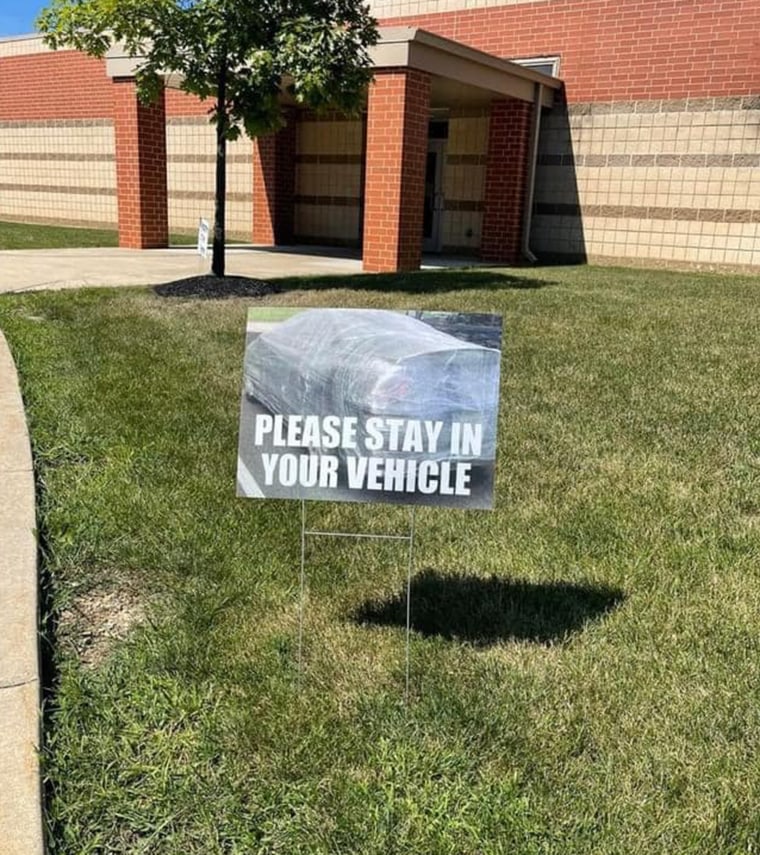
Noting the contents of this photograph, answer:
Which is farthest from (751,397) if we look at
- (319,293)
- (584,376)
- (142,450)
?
(319,293)

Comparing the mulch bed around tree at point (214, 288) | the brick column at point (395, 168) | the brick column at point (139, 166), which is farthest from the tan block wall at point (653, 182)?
the mulch bed around tree at point (214, 288)

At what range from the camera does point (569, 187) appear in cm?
1656

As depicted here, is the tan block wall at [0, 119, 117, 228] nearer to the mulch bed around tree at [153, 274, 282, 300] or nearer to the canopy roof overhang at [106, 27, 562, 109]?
the canopy roof overhang at [106, 27, 562, 109]

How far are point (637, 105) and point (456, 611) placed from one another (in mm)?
14858

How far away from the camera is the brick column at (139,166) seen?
50.3 feet

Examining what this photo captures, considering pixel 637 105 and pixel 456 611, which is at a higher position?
pixel 637 105

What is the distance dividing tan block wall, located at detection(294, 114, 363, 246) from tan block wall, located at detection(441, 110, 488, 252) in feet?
7.96

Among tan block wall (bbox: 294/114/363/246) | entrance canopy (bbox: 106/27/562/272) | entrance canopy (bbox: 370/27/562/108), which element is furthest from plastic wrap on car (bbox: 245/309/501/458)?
Answer: tan block wall (bbox: 294/114/363/246)

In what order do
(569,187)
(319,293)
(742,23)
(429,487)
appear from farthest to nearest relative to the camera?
(569,187) → (742,23) → (319,293) → (429,487)

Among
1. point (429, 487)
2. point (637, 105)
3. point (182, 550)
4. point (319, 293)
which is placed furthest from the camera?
point (637, 105)

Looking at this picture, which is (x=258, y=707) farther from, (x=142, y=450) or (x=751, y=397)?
(x=751, y=397)

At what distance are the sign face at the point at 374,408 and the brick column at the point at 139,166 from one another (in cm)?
1428

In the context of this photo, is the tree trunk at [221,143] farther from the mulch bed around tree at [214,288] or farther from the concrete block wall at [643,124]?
the concrete block wall at [643,124]

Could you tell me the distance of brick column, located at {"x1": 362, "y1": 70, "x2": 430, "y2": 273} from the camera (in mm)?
12102
